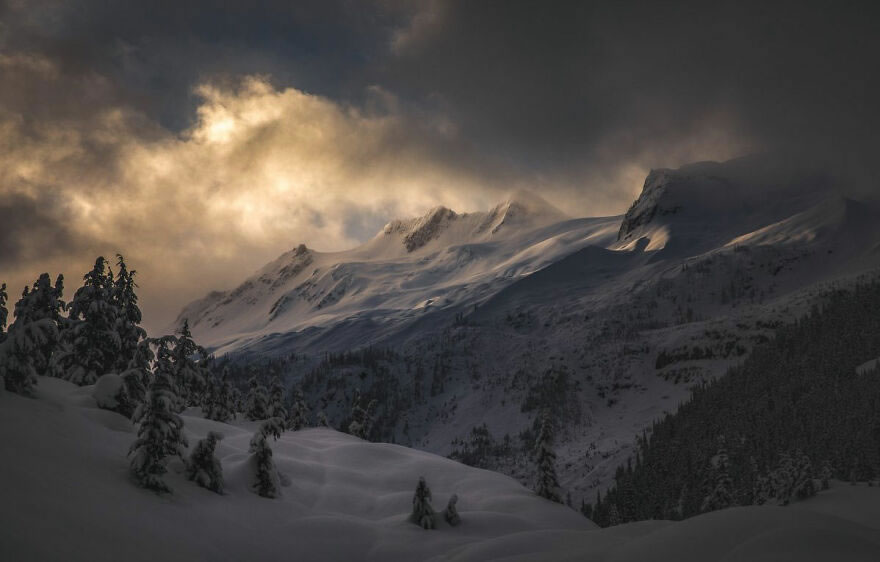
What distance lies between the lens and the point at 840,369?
171500mm

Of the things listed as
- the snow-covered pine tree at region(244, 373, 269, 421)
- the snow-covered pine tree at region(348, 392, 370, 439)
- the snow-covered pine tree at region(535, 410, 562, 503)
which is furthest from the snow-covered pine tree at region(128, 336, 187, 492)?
the snow-covered pine tree at region(348, 392, 370, 439)

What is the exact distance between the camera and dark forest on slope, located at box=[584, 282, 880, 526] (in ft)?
297

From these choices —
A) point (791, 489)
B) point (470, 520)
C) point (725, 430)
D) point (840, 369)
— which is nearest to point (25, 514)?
point (470, 520)

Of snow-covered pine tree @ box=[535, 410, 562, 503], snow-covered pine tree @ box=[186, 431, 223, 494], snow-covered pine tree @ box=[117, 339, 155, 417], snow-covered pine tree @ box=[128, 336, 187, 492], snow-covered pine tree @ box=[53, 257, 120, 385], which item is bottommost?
snow-covered pine tree @ box=[535, 410, 562, 503]

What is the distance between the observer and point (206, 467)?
2266cm

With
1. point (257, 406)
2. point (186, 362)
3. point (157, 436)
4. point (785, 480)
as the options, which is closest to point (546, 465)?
point (157, 436)

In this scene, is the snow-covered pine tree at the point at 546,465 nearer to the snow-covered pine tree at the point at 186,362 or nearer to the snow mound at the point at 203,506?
the snow mound at the point at 203,506

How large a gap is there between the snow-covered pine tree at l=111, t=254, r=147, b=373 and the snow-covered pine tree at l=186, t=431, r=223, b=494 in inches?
636

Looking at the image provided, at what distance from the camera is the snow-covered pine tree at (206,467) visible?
2197 centimetres

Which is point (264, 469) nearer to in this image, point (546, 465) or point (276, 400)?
point (546, 465)

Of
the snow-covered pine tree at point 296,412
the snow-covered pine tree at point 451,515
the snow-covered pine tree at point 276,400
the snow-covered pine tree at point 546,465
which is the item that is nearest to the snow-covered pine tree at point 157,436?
the snow-covered pine tree at point 451,515

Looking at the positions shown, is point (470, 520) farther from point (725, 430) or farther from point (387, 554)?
point (725, 430)

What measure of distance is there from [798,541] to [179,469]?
23.6 m

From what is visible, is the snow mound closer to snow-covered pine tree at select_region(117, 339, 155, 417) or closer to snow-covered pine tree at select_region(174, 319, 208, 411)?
snow-covered pine tree at select_region(117, 339, 155, 417)
